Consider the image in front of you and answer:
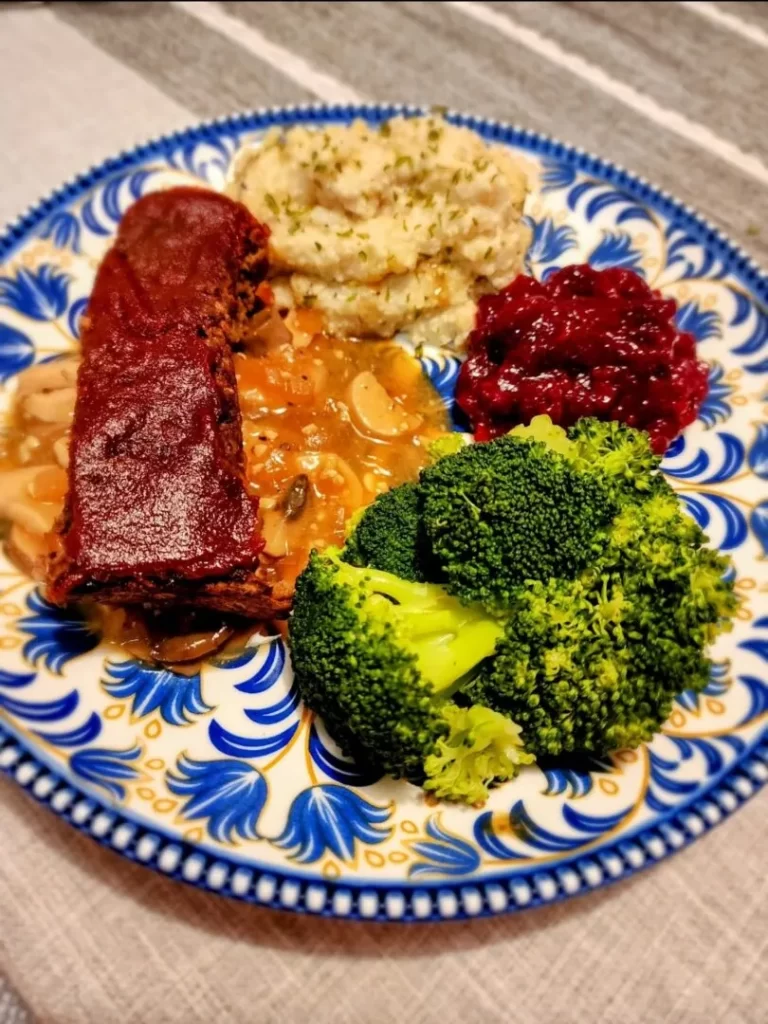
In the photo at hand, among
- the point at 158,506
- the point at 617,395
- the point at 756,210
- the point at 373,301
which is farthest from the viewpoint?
the point at 756,210

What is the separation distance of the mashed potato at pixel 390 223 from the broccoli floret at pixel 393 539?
4.60 ft

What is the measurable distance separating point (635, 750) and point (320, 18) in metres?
6.50

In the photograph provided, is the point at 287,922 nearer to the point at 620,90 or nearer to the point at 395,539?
the point at 395,539

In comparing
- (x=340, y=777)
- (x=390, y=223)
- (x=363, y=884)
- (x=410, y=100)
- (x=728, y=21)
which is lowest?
(x=340, y=777)

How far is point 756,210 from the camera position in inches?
221

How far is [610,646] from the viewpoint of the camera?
9.75 ft

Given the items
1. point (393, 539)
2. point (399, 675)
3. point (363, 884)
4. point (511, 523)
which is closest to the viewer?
point (363, 884)

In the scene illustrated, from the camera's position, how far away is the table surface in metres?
2.84

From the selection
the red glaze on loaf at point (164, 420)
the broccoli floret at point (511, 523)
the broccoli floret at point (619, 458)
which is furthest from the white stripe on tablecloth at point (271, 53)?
the broccoli floret at point (511, 523)

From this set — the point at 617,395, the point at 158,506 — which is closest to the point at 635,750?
the point at 617,395

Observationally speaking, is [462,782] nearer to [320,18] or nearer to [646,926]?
[646,926]

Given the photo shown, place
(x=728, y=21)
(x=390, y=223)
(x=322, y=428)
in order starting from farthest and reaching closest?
(x=728, y=21) → (x=390, y=223) → (x=322, y=428)

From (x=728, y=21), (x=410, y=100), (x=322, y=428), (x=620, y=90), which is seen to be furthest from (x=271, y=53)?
(x=322, y=428)

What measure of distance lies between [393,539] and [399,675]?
669mm
